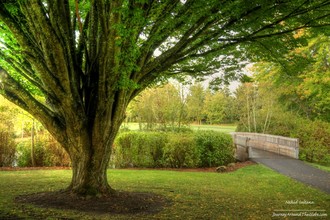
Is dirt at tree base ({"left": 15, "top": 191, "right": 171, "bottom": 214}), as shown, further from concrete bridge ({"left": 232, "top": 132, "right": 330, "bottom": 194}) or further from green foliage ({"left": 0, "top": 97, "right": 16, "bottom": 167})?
green foliage ({"left": 0, "top": 97, "right": 16, "bottom": 167})

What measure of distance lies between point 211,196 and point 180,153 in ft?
22.4

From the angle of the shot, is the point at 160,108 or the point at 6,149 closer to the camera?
the point at 6,149

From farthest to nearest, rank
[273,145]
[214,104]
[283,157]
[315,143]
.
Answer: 1. [214,104]
2. [273,145]
3. [315,143]
4. [283,157]

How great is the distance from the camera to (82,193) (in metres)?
6.40

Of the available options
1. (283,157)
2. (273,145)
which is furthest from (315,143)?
(273,145)

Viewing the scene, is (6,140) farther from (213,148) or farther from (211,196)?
(211,196)

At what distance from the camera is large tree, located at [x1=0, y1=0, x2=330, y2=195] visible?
5.61 m

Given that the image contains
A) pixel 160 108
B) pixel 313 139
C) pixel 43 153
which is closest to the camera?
pixel 43 153

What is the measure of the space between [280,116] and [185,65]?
14721mm

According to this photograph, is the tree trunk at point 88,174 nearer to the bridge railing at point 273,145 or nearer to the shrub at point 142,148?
the shrub at point 142,148

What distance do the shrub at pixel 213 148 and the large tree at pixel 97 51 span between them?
7.94 meters

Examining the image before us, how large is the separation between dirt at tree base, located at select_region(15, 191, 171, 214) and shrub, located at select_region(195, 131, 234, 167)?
8.06m

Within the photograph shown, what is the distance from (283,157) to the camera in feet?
52.7

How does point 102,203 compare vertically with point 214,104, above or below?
below
